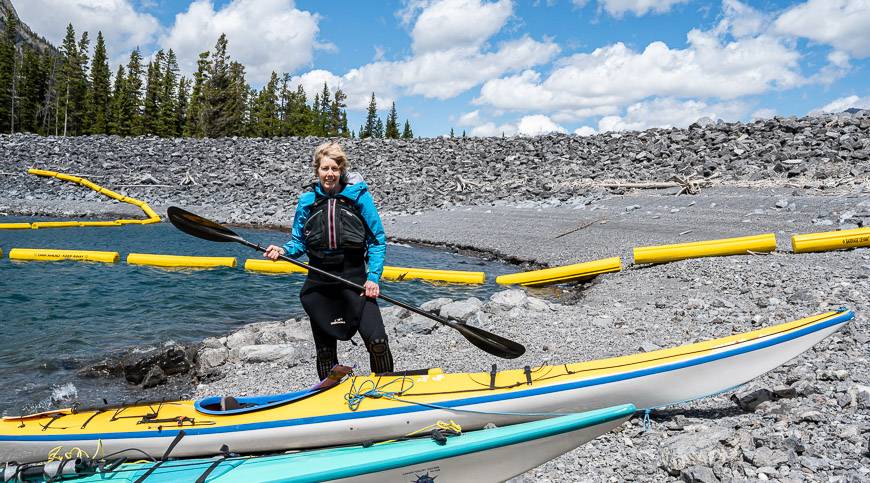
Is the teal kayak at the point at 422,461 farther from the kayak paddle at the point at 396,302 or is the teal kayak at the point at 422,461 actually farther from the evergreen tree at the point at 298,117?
the evergreen tree at the point at 298,117

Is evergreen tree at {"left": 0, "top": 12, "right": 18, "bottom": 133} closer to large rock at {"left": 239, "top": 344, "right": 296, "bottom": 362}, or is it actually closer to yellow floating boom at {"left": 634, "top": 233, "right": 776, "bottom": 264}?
large rock at {"left": 239, "top": 344, "right": 296, "bottom": 362}

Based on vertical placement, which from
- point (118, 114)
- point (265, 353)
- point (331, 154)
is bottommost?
point (265, 353)

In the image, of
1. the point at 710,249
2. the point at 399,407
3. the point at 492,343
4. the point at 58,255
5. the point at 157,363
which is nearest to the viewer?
the point at 399,407

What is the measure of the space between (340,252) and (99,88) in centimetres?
7054

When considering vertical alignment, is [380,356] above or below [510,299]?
above

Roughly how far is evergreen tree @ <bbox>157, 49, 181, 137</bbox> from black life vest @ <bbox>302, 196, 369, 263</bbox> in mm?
61631

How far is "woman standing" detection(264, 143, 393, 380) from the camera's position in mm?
3988

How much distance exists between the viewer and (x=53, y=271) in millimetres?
12508

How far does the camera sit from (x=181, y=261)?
43.8 ft

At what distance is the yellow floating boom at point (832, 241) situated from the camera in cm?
890

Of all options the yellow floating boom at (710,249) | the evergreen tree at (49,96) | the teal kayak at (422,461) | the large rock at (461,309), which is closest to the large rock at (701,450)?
the teal kayak at (422,461)

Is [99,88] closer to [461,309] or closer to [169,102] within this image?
[169,102]

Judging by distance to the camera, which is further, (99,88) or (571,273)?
(99,88)

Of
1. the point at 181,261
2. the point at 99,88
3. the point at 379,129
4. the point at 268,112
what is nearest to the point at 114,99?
the point at 99,88
